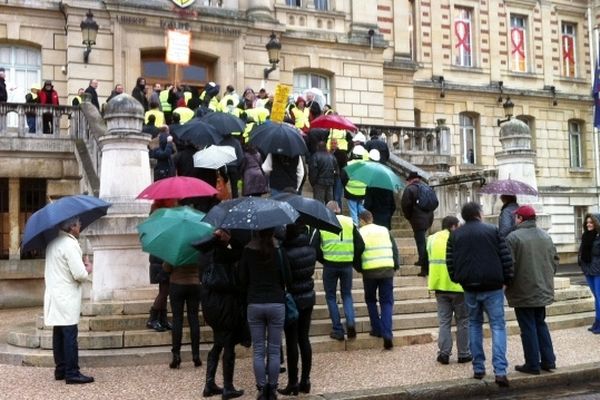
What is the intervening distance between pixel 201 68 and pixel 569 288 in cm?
1309

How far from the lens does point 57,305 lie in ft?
25.9

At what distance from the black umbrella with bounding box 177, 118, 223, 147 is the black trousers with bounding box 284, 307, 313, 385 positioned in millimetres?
4319

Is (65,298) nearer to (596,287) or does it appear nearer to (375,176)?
(375,176)

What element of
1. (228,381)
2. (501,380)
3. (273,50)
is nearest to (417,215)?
(501,380)

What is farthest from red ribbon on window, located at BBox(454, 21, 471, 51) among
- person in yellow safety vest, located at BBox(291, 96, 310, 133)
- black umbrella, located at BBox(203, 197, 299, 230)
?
black umbrella, located at BBox(203, 197, 299, 230)

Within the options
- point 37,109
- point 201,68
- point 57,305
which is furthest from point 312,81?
point 57,305

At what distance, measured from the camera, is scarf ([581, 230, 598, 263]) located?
11.0 meters

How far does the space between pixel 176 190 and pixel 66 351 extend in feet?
7.59

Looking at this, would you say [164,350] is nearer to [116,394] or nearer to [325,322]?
[116,394]

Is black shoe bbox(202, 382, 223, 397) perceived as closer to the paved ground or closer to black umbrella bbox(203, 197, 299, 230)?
the paved ground

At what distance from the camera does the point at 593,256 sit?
11.0 metres

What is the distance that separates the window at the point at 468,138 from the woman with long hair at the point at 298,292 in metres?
23.2

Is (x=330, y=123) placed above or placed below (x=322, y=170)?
above

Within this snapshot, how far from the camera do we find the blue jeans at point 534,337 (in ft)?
27.2
